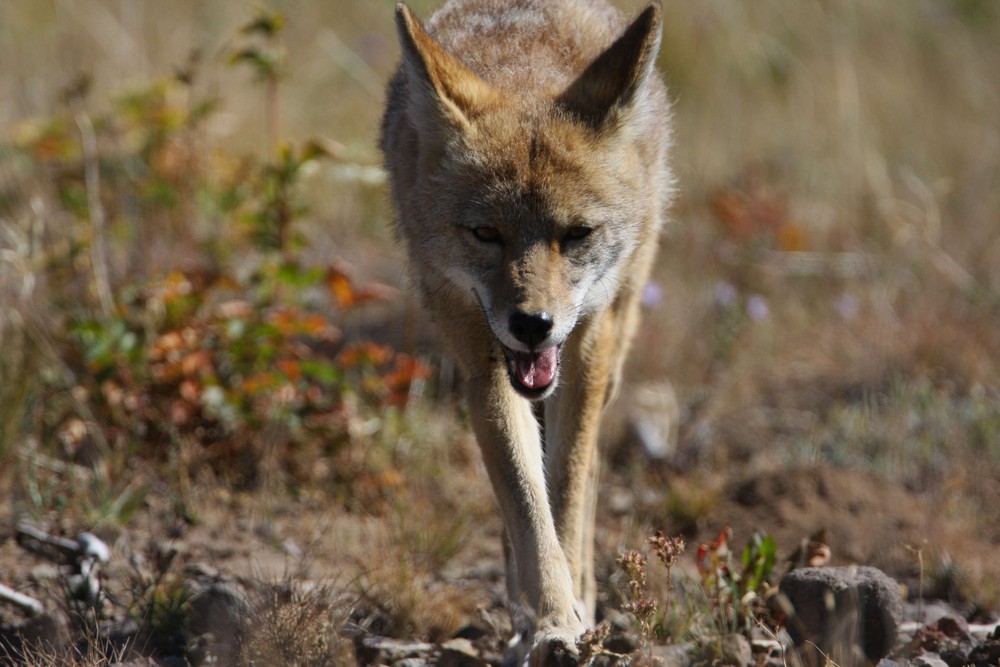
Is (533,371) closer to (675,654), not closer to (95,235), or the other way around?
(675,654)

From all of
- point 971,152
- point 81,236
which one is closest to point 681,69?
point 971,152

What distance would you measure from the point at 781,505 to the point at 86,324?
333 centimetres

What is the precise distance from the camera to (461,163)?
12.7 ft

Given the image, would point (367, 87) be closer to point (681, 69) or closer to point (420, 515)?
point (681, 69)

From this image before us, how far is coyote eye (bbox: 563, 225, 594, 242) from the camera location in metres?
3.82

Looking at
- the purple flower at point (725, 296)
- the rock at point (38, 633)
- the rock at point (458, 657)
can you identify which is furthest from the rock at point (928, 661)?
the purple flower at point (725, 296)

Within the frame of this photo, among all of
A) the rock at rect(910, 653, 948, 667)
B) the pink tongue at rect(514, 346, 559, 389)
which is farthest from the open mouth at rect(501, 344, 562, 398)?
the rock at rect(910, 653, 948, 667)

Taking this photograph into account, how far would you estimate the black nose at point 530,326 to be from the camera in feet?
11.6

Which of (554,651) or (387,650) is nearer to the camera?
(554,651)

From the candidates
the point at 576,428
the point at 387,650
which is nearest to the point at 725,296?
the point at 576,428

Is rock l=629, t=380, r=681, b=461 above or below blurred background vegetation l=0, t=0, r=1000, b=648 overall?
below

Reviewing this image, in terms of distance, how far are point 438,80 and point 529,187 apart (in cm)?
51

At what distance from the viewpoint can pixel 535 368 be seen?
3.67 metres

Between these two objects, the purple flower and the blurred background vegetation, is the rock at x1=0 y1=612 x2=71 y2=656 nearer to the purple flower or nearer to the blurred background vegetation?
the blurred background vegetation
